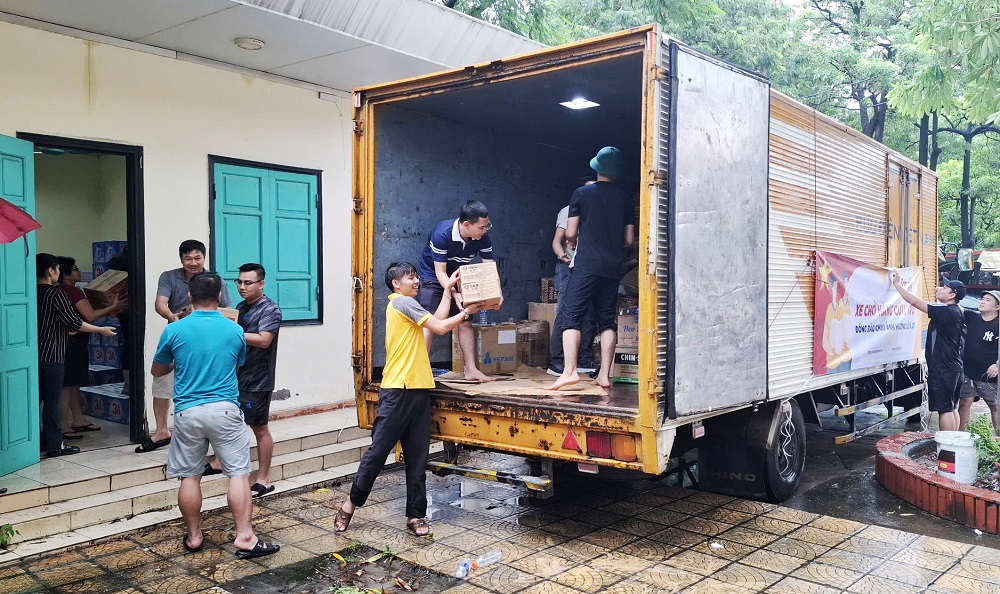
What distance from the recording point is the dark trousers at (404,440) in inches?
184

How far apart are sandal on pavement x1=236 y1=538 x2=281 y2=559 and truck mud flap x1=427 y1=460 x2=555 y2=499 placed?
1.06m

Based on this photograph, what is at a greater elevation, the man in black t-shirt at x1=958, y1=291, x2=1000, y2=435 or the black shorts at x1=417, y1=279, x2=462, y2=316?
the black shorts at x1=417, y1=279, x2=462, y2=316

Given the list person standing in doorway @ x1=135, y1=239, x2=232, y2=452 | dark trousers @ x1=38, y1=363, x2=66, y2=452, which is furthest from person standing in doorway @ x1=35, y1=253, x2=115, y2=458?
person standing in doorway @ x1=135, y1=239, x2=232, y2=452

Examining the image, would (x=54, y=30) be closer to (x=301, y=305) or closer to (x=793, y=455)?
(x=301, y=305)

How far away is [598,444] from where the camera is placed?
4.26 m

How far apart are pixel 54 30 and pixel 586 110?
13.3ft

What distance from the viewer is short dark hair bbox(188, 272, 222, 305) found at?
14.3ft

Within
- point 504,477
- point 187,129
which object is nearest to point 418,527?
point 504,477

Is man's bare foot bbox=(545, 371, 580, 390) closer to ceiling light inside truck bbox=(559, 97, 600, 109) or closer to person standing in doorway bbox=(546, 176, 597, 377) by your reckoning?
person standing in doorway bbox=(546, 176, 597, 377)

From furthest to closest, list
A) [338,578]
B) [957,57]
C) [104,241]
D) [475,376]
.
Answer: [957,57] → [104,241] → [475,376] → [338,578]

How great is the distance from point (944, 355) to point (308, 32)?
6271 mm

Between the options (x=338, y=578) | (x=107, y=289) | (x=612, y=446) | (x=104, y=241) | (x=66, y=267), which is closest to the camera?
(x=338, y=578)

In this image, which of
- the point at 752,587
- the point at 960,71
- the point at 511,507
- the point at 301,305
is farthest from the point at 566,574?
the point at 960,71

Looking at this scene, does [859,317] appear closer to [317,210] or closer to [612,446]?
[612,446]
